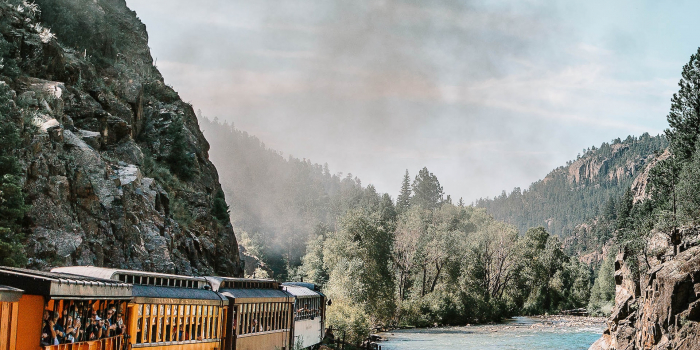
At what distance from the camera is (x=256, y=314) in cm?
3694

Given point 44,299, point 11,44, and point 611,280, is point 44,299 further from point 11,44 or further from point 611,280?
point 611,280

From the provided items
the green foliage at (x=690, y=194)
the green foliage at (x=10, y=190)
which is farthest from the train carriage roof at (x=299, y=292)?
the green foliage at (x=690, y=194)

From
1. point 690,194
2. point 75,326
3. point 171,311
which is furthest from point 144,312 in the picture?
point 690,194

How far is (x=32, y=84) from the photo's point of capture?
4916 cm

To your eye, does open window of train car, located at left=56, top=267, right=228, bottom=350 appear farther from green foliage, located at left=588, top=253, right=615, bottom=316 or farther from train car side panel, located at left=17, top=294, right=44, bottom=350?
green foliage, located at left=588, top=253, right=615, bottom=316

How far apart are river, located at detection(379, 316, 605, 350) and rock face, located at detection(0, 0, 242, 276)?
20991 millimetres

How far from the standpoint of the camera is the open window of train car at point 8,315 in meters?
14.3

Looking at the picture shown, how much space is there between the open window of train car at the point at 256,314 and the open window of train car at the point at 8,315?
18304mm

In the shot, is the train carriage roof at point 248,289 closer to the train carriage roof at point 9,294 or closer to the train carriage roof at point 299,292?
the train carriage roof at point 299,292

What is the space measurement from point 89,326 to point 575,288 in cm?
13795

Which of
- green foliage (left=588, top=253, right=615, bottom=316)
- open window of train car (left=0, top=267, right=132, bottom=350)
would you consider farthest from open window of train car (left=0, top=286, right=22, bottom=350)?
green foliage (left=588, top=253, right=615, bottom=316)

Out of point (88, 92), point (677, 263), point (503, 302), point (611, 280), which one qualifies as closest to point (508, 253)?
point (503, 302)

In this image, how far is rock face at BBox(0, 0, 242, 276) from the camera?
Answer: 139 ft

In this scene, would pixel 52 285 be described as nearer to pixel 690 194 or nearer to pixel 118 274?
pixel 118 274
